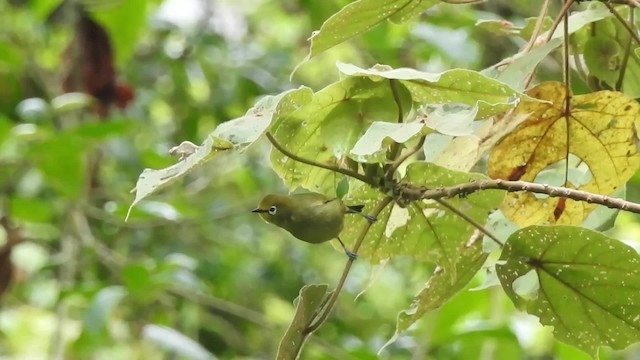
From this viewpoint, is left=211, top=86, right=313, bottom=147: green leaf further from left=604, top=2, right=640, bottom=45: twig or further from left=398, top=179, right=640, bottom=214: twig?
left=604, top=2, right=640, bottom=45: twig

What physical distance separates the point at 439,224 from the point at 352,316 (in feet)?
4.70

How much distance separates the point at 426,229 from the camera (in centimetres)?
52

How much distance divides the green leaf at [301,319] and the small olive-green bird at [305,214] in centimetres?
3

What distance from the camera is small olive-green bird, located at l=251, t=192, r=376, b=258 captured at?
42cm

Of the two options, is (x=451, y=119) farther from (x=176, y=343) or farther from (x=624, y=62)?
(x=176, y=343)

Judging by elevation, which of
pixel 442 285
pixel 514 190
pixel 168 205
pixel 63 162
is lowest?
pixel 168 205

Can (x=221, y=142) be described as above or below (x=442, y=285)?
above

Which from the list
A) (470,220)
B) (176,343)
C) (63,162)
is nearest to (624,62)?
(470,220)

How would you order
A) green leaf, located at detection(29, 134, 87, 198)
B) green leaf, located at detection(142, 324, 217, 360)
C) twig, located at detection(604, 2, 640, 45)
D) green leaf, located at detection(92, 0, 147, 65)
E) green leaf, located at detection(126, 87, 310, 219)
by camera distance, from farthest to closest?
1. green leaf, located at detection(92, 0, 147, 65)
2. green leaf, located at detection(29, 134, 87, 198)
3. green leaf, located at detection(142, 324, 217, 360)
4. twig, located at detection(604, 2, 640, 45)
5. green leaf, located at detection(126, 87, 310, 219)

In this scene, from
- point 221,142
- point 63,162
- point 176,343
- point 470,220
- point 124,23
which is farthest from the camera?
point 124,23

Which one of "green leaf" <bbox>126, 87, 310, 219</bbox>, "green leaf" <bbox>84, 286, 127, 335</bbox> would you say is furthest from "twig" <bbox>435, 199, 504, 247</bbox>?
"green leaf" <bbox>84, 286, 127, 335</bbox>

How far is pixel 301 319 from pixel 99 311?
71 centimetres

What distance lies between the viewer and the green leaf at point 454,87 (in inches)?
16.5

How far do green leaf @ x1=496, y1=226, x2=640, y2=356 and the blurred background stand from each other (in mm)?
509
